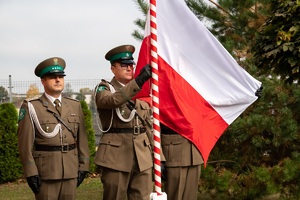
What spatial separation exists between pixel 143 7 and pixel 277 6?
9.80 ft

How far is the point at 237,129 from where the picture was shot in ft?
24.4

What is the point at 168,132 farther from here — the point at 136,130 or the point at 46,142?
the point at 46,142

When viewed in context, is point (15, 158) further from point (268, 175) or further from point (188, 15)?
point (188, 15)

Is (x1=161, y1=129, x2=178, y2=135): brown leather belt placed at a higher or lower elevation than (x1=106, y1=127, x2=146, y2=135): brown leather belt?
lower

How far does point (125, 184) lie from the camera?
545cm

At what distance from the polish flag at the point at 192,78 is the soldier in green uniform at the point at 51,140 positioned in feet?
2.23

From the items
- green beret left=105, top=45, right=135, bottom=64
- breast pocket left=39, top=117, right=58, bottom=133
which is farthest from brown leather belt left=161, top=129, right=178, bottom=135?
breast pocket left=39, top=117, right=58, bottom=133

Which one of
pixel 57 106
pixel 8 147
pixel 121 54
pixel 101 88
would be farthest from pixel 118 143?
pixel 8 147

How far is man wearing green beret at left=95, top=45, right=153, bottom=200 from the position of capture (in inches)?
213

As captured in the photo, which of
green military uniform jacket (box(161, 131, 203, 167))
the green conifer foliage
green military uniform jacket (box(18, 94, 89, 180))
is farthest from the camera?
the green conifer foliage

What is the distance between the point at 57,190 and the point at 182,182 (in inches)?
51.8

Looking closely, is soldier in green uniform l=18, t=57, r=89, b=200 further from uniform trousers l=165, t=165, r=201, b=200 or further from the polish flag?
uniform trousers l=165, t=165, r=201, b=200

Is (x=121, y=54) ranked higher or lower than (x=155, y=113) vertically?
higher

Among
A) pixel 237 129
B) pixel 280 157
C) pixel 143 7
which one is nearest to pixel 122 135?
pixel 237 129
